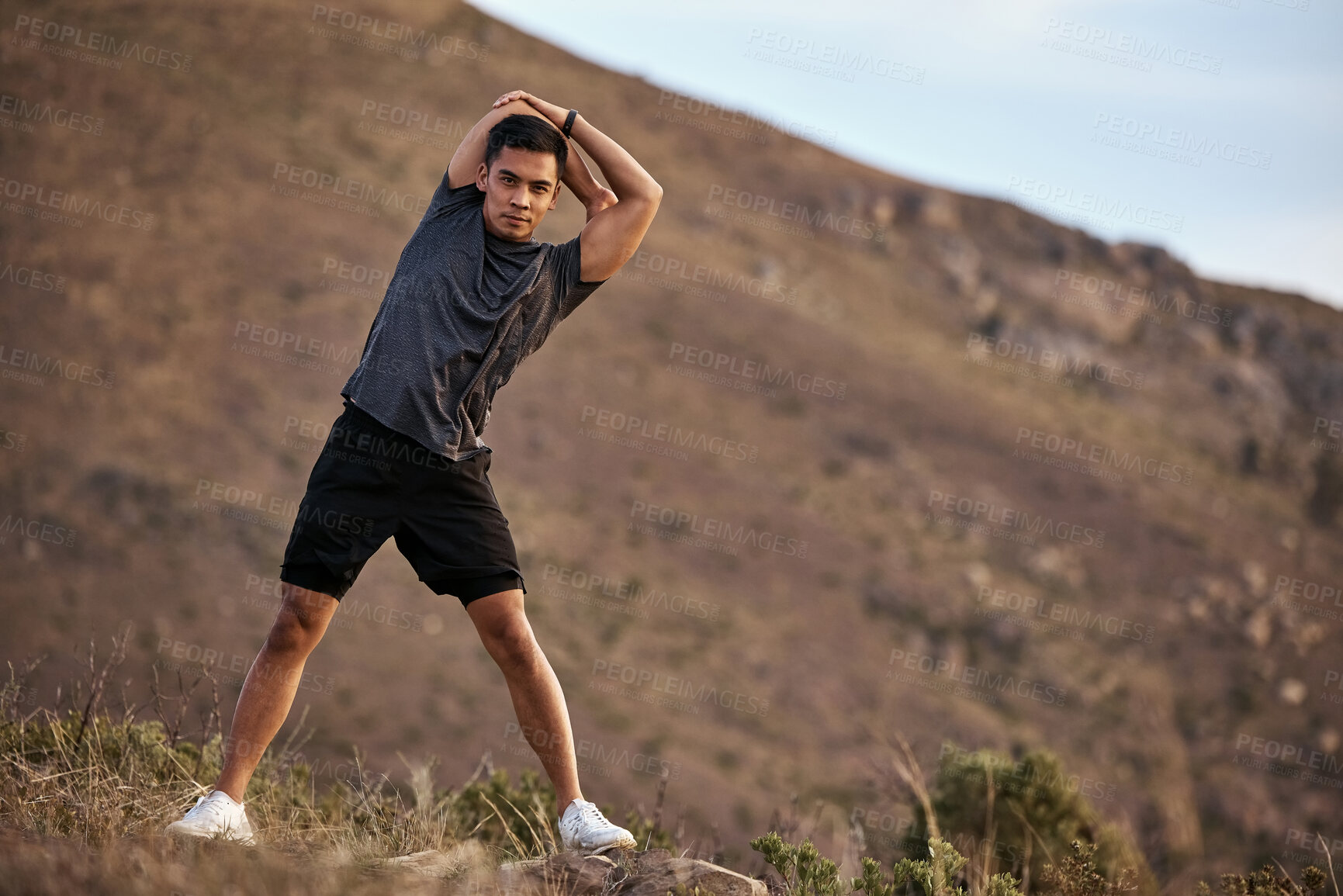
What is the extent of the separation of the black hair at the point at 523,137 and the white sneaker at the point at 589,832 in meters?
2.19

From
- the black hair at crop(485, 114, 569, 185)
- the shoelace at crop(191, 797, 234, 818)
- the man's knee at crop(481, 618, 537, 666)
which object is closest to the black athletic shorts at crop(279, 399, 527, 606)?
the man's knee at crop(481, 618, 537, 666)

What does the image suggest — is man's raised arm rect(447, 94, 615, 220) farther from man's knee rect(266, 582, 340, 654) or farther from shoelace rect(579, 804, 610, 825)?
shoelace rect(579, 804, 610, 825)

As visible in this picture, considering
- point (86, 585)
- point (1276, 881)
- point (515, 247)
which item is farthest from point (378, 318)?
point (86, 585)

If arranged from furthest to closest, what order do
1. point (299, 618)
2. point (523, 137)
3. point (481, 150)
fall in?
point (481, 150) < point (523, 137) < point (299, 618)

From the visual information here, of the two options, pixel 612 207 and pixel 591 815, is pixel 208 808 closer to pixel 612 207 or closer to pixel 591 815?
pixel 591 815

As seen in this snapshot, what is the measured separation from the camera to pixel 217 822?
325 cm

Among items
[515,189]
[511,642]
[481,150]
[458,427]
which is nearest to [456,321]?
[458,427]

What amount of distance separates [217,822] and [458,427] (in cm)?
144

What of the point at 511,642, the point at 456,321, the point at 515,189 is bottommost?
the point at 511,642

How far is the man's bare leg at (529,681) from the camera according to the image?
345 centimetres

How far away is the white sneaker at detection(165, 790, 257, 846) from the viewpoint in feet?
10.4

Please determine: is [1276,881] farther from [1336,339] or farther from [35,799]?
[1336,339]

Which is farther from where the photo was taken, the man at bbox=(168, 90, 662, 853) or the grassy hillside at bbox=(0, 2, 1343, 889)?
the grassy hillside at bbox=(0, 2, 1343, 889)

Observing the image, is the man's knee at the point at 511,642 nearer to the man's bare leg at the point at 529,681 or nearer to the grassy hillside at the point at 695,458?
the man's bare leg at the point at 529,681
